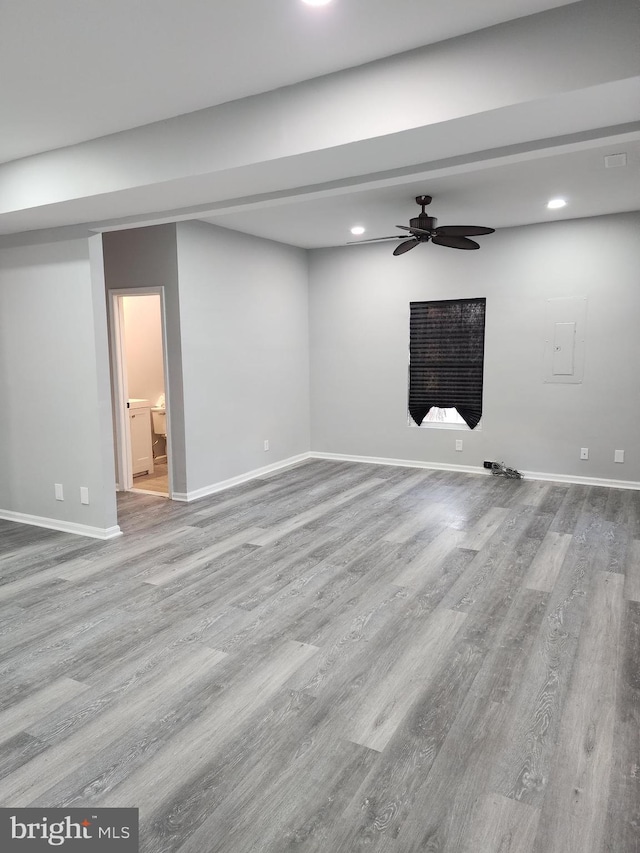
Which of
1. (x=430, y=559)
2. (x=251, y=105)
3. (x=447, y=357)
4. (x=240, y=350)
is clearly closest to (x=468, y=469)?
(x=447, y=357)

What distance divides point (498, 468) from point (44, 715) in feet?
16.7

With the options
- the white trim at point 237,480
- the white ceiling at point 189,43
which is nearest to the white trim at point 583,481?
the white trim at point 237,480

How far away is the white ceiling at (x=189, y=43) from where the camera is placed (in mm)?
2027

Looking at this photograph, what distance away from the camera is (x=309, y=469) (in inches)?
265

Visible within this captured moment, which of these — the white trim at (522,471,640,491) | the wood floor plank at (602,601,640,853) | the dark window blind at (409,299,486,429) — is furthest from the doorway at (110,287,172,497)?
the wood floor plank at (602,601,640,853)

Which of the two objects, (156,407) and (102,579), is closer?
(102,579)

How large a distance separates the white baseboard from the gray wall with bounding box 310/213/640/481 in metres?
0.05

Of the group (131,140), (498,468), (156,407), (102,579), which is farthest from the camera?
(156,407)

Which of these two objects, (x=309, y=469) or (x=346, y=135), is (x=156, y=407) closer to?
(x=309, y=469)

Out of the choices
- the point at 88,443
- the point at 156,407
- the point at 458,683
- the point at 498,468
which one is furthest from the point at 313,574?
the point at 156,407

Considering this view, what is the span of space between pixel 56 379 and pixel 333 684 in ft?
10.9

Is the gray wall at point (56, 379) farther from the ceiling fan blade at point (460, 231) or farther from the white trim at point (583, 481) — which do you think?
the white trim at point (583, 481)

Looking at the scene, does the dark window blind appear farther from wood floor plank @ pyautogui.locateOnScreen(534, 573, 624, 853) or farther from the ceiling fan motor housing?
wood floor plank @ pyautogui.locateOnScreen(534, 573, 624, 853)

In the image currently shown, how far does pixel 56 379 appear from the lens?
14.6 feet
